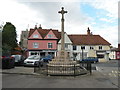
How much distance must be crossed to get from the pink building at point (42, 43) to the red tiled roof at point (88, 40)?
5.72 metres

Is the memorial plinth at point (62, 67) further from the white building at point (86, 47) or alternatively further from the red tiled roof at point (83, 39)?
the red tiled roof at point (83, 39)

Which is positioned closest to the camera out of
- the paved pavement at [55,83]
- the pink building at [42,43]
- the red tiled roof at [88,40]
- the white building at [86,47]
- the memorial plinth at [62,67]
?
the paved pavement at [55,83]

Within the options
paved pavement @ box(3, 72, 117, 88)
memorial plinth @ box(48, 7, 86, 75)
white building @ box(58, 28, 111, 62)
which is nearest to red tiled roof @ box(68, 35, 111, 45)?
white building @ box(58, 28, 111, 62)

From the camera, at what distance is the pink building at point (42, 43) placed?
167ft

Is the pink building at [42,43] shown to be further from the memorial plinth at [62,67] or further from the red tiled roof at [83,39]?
the memorial plinth at [62,67]

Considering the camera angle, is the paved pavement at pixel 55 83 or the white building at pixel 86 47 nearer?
the paved pavement at pixel 55 83

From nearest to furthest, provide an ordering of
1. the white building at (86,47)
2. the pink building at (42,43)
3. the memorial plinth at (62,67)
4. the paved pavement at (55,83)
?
the paved pavement at (55,83)
the memorial plinth at (62,67)
the pink building at (42,43)
the white building at (86,47)

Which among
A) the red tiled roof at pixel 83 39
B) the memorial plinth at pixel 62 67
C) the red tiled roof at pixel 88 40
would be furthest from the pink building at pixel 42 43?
the memorial plinth at pixel 62 67

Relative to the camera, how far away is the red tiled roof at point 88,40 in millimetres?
52000

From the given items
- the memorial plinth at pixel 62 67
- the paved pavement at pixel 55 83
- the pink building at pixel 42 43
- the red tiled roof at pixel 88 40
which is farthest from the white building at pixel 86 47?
the paved pavement at pixel 55 83

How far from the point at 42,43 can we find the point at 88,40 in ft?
43.8

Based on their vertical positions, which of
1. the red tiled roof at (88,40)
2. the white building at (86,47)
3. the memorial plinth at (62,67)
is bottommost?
the memorial plinth at (62,67)

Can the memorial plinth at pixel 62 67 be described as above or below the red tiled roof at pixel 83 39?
below

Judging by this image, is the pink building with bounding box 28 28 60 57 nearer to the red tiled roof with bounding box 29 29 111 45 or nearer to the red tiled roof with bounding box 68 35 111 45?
the red tiled roof with bounding box 29 29 111 45
